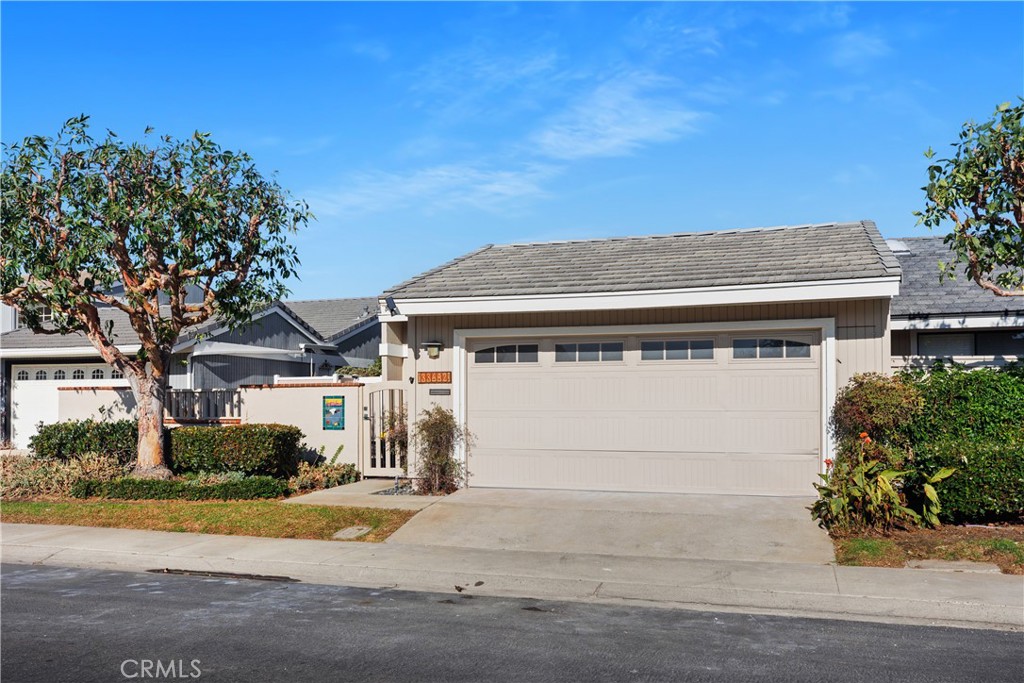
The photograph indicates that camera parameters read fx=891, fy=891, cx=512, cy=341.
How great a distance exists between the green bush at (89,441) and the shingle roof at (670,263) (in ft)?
19.8

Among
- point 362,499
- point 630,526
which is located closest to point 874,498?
point 630,526

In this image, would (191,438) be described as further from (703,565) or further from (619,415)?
(703,565)

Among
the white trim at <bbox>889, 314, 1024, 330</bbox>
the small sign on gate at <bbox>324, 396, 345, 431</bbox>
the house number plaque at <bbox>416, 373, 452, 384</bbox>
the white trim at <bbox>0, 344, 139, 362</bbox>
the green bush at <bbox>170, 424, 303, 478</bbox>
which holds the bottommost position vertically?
the green bush at <bbox>170, 424, 303, 478</bbox>

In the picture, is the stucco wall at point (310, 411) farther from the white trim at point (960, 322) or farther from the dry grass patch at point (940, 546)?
the white trim at point (960, 322)

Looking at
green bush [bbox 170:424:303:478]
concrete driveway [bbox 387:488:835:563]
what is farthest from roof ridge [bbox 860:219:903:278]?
green bush [bbox 170:424:303:478]

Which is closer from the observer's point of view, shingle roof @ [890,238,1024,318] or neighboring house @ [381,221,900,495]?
neighboring house @ [381,221,900,495]

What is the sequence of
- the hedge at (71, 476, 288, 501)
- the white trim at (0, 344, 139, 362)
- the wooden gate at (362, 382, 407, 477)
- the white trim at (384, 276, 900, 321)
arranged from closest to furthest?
the white trim at (384, 276, 900, 321) < the hedge at (71, 476, 288, 501) < the wooden gate at (362, 382, 407, 477) < the white trim at (0, 344, 139, 362)

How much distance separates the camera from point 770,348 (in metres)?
12.8

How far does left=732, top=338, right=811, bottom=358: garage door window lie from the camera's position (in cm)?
1269

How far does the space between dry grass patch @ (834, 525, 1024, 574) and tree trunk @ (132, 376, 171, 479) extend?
1100 centimetres

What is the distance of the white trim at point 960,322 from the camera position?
43.9ft

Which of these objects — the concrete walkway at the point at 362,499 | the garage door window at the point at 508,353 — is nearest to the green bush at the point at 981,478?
the garage door window at the point at 508,353

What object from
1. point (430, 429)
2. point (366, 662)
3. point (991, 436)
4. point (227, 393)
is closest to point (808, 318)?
point (991, 436)

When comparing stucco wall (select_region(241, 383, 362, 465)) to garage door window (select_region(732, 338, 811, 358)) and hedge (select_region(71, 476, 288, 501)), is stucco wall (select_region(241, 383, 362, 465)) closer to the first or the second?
hedge (select_region(71, 476, 288, 501))
